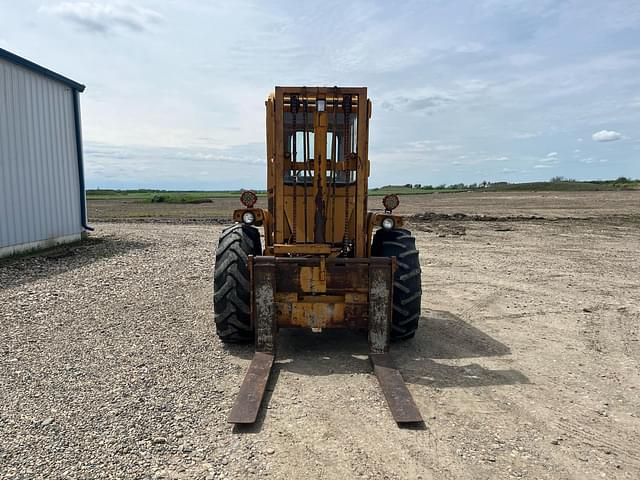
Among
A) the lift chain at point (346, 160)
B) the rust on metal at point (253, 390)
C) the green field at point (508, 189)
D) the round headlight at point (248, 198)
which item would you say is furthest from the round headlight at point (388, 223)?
the green field at point (508, 189)

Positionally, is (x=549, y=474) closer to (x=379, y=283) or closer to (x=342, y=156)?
(x=379, y=283)

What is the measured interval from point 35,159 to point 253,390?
1249 cm

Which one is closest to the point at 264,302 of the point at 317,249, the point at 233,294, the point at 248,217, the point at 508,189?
the point at 233,294

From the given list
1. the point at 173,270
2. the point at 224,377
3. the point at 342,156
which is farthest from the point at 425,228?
the point at 224,377

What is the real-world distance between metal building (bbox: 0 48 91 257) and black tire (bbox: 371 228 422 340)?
1103 cm

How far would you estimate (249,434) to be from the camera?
3898 millimetres

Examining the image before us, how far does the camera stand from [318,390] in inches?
188

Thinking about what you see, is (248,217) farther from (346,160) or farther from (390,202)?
(390,202)

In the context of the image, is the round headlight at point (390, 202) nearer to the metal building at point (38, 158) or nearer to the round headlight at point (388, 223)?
the round headlight at point (388, 223)

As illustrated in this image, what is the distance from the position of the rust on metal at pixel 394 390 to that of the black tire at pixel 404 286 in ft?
1.94

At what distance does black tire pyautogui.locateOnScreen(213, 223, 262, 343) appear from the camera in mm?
5797

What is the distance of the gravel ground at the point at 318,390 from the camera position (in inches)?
139

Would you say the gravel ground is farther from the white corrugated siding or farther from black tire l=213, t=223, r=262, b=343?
the white corrugated siding

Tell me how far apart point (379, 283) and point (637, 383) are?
289cm
